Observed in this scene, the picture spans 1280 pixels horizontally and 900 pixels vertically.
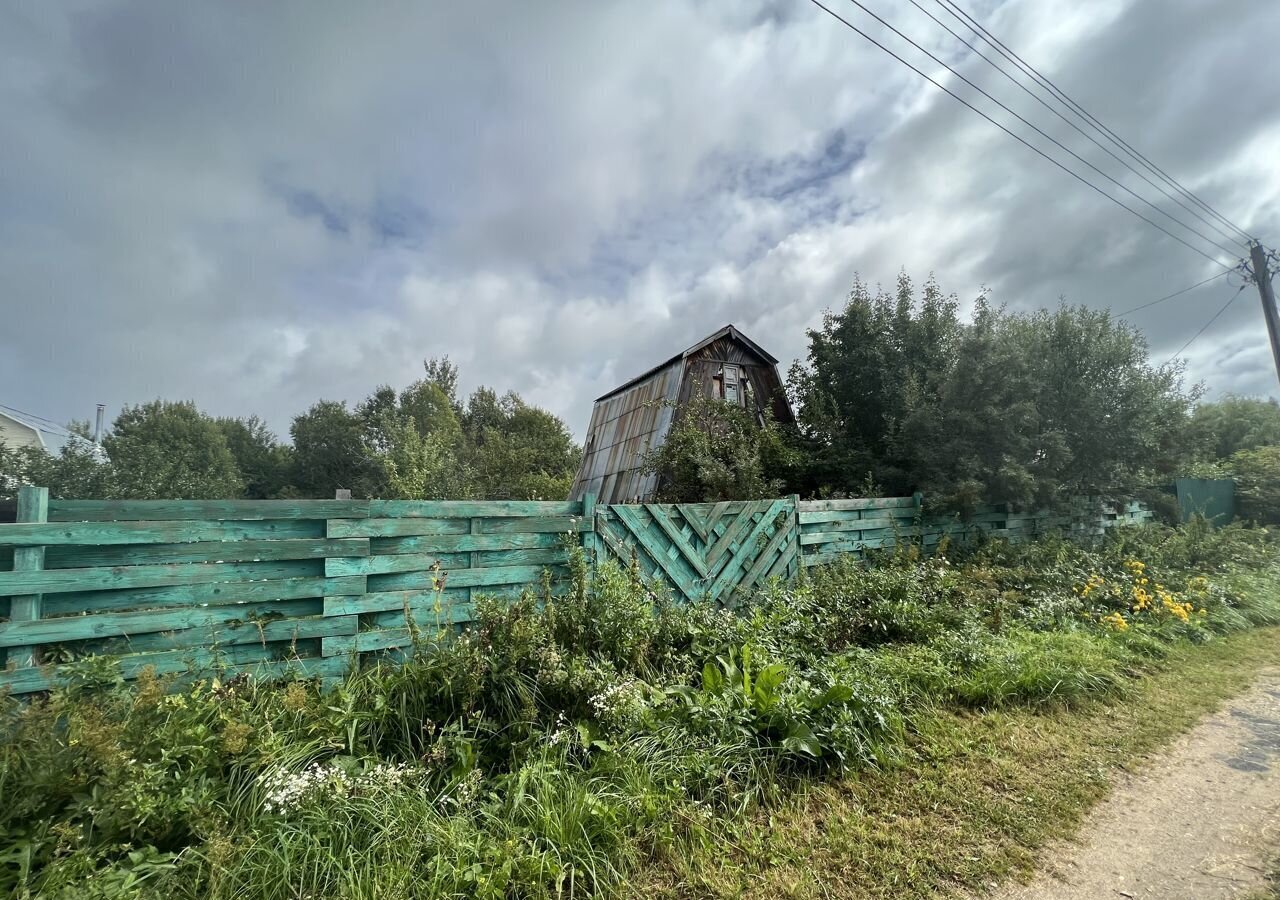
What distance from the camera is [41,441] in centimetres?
2477

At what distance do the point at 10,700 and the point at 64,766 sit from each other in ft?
1.77

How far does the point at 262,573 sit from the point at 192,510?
0.51 metres

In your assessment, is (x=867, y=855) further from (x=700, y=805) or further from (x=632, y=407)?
(x=632, y=407)

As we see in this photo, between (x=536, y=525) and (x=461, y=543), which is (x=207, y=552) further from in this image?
(x=536, y=525)

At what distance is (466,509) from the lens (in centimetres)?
397

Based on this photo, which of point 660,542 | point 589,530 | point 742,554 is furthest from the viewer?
point 742,554

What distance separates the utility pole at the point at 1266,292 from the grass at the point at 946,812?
46.5 feet

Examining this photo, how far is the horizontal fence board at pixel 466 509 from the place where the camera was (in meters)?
3.68

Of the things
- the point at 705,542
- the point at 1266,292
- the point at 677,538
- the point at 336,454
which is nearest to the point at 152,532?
the point at 677,538

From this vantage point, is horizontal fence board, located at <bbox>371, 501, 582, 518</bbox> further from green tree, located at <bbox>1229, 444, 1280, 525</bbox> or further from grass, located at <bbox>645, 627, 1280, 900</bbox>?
green tree, located at <bbox>1229, 444, 1280, 525</bbox>

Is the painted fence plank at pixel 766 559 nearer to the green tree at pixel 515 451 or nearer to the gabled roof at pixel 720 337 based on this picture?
the gabled roof at pixel 720 337

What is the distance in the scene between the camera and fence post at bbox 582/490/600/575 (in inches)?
177

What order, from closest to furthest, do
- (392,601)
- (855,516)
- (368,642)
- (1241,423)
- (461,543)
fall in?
1. (368,642)
2. (392,601)
3. (461,543)
4. (855,516)
5. (1241,423)

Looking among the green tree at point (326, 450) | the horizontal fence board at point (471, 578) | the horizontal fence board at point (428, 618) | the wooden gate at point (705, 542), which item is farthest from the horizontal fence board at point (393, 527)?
the green tree at point (326, 450)
